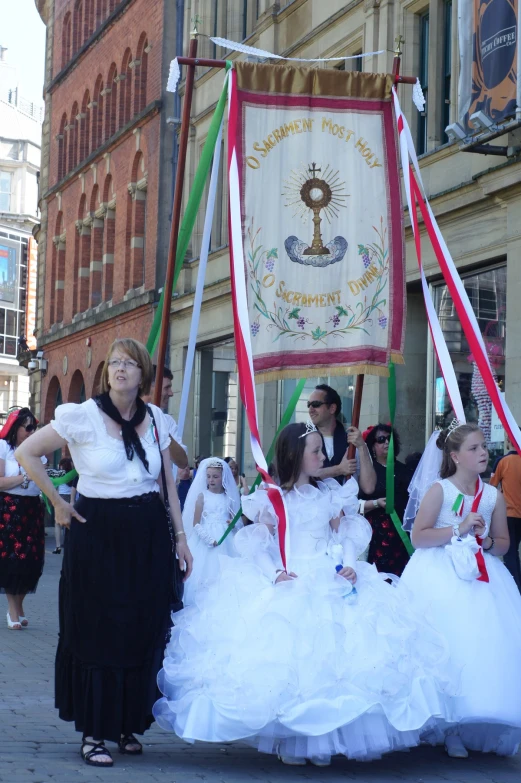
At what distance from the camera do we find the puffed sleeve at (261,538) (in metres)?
6.38

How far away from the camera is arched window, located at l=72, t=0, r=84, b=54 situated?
36.1 meters

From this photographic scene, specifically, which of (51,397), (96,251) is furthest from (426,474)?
(51,397)

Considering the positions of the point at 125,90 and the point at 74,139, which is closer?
the point at 125,90

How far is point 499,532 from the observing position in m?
6.69

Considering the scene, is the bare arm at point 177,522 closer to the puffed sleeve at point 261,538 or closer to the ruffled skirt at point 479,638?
the puffed sleeve at point 261,538

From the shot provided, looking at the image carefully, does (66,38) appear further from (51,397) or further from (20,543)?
(20,543)

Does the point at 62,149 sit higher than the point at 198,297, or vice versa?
the point at 62,149

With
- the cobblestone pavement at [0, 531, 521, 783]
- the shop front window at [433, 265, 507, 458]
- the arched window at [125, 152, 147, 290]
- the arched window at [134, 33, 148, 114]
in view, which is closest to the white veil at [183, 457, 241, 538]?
the shop front window at [433, 265, 507, 458]

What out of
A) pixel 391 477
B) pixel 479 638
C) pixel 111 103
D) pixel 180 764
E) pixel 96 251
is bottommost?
pixel 180 764

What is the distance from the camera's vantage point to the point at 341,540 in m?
6.48

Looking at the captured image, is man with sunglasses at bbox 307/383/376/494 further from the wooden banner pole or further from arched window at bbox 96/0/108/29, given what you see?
arched window at bbox 96/0/108/29

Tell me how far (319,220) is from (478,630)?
2.95m

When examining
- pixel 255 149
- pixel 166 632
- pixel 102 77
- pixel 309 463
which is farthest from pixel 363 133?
pixel 102 77

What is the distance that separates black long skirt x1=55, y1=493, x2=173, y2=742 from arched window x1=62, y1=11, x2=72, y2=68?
33190mm
